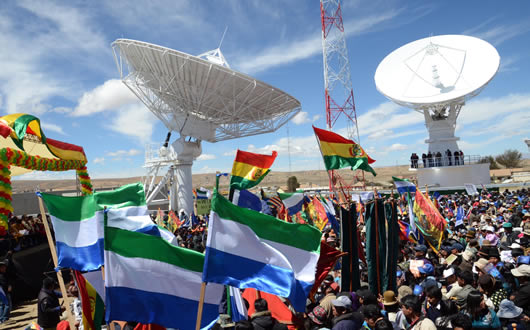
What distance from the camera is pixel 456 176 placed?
37125 millimetres

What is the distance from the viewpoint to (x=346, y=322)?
4172 mm

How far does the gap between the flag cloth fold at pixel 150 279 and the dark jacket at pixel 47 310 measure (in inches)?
123

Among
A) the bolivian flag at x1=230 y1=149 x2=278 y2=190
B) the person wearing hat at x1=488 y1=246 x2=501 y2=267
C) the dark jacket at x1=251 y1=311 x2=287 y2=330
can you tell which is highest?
the bolivian flag at x1=230 y1=149 x2=278 y2=190

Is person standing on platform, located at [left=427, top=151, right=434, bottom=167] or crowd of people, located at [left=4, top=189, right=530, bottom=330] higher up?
person standing on platform, located at [left=427, top=151, right=434, bottom=167]

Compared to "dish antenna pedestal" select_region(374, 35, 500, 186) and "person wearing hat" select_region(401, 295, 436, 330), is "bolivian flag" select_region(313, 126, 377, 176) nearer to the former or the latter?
"person wearing hat" select_region(401, 295, 436, 330)

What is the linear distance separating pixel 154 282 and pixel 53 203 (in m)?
2.61

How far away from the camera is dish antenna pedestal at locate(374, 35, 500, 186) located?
3388 centimetres

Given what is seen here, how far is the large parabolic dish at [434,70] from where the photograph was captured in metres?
33.3

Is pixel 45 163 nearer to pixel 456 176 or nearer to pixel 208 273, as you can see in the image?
pixel 208 273

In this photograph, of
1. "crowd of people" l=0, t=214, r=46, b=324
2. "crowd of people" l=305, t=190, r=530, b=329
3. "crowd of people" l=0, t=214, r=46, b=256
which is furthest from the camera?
"crowd of people" l=0, t=214, r=46, b=256

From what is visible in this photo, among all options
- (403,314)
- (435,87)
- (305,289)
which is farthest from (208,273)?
(435,87)

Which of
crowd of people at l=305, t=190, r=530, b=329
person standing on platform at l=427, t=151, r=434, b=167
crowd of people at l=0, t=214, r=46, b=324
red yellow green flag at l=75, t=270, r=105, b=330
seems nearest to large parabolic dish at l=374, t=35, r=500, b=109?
person standing on platform at l=427, t=151, r=434, b=167

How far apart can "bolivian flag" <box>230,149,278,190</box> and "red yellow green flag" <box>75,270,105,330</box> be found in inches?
112

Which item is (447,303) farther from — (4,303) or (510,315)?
(4,303)
